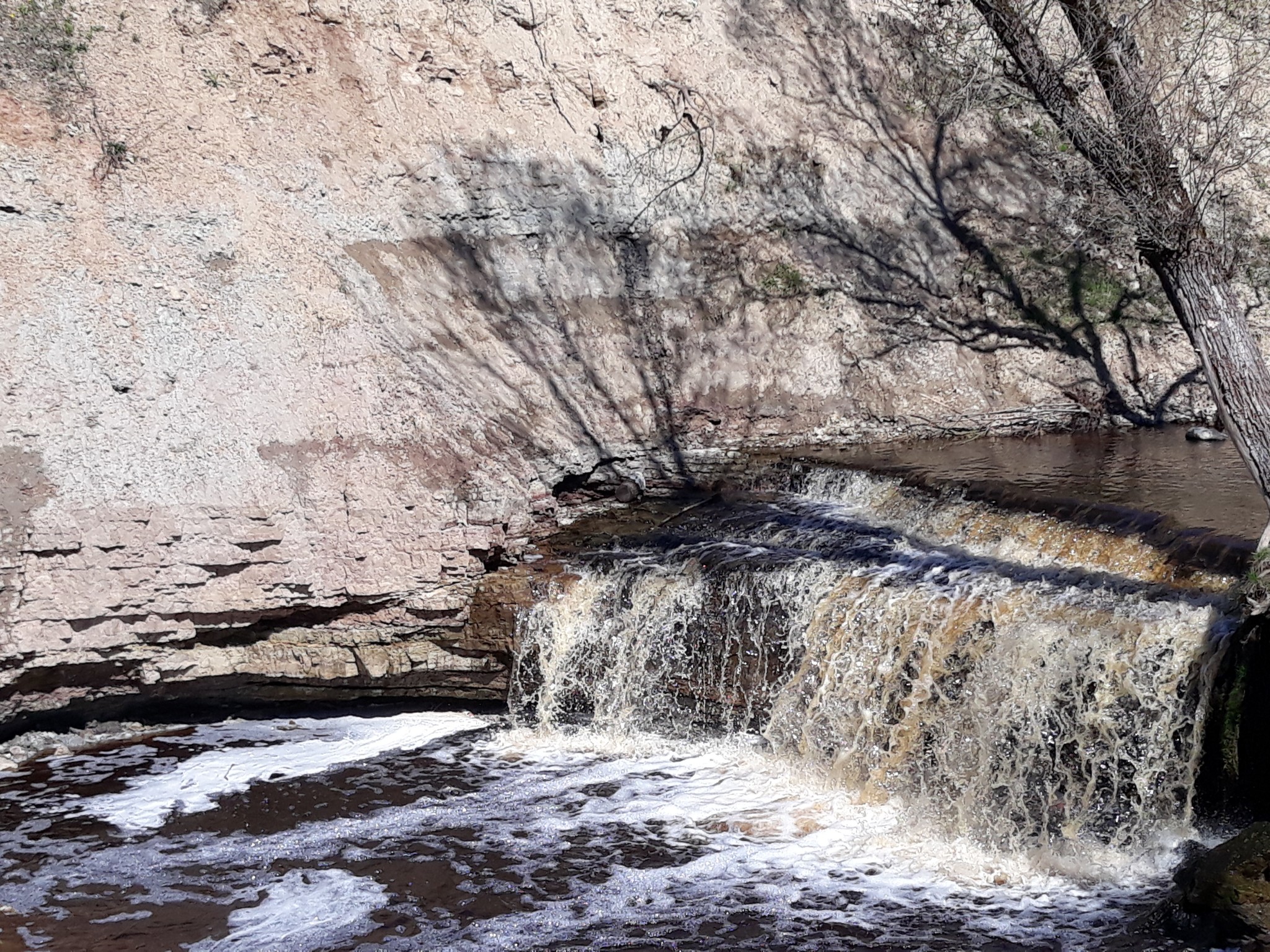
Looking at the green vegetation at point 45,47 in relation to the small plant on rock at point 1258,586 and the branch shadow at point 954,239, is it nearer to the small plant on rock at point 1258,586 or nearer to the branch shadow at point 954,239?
the branch shadow at point 954,239

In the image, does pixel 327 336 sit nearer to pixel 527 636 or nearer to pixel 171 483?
pixel 171 483

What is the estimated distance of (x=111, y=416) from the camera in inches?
284

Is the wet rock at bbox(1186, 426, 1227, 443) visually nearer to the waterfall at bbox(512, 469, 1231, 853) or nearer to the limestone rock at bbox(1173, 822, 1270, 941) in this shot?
the waterfall at bbox(512, 469, 1231, 853)

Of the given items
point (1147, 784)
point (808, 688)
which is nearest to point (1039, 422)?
point (808, 688)

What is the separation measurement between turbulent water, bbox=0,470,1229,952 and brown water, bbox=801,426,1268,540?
596mm

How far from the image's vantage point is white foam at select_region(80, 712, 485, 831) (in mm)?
6250

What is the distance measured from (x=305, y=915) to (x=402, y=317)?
513 cm

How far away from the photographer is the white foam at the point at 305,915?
15.9 ft

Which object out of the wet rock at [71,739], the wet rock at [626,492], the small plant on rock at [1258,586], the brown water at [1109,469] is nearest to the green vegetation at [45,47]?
the wet rock at [71,739]

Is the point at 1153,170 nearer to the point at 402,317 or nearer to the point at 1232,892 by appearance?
the point at 1232,892

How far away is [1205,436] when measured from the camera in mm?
9375

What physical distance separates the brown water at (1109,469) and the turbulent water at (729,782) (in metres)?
0.60

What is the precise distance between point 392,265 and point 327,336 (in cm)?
136

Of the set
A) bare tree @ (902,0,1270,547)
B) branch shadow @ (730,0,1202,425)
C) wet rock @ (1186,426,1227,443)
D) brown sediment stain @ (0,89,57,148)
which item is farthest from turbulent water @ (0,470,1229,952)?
brown sediment stain @ (0,89,57,148)
